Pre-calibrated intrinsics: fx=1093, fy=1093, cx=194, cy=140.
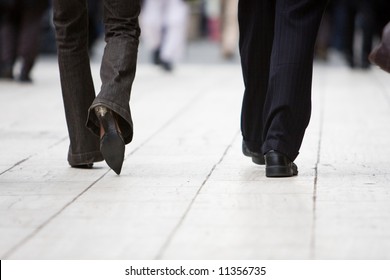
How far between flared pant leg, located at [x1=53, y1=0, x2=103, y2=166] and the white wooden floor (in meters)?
0.11

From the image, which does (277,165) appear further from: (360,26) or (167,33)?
(360,26)

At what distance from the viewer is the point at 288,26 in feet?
16.0

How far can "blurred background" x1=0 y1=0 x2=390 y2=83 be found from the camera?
1119cm

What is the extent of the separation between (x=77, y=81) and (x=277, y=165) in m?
1.08

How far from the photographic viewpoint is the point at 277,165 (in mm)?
4918

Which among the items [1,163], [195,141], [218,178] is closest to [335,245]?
[218,178]

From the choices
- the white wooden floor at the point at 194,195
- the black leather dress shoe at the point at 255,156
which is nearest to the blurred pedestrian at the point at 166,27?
the white wooden floor at the point at 194,195

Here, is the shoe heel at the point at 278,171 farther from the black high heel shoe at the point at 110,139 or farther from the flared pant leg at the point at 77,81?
the flared pant leg at the point at 77,81

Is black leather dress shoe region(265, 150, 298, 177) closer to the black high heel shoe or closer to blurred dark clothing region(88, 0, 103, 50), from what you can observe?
the black high heel shoe

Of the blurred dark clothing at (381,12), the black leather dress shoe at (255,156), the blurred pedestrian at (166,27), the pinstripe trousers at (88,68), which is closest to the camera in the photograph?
the pinstripe trousers at (88,68)

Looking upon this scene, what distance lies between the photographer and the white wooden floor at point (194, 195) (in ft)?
11.9

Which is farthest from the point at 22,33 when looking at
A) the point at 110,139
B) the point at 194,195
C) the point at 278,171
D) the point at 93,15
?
the point at 194,195

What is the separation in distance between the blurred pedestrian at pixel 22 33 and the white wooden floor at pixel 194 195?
3.03 metres

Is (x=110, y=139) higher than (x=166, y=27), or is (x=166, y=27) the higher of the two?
(x=110, y=139)
